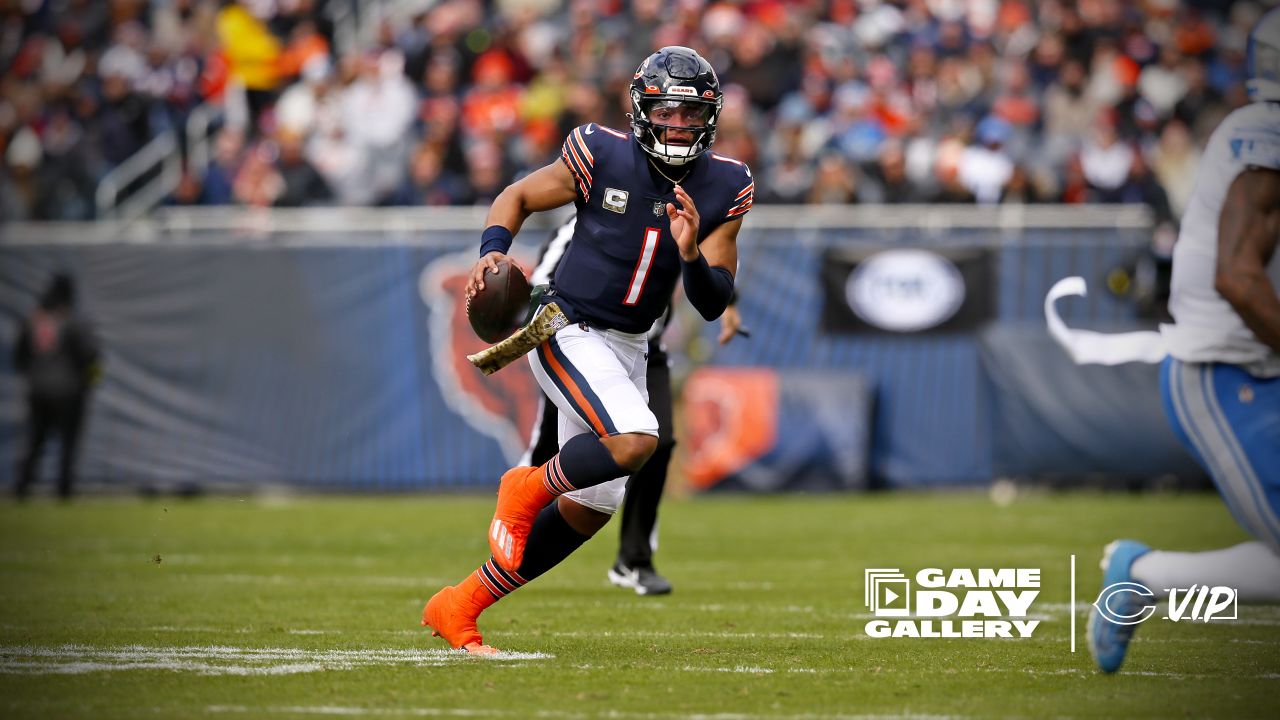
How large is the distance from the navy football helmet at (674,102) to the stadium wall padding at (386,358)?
28.4 ft

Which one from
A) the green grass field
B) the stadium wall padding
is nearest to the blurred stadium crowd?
the stadium wall padding

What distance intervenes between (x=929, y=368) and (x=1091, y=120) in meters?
3.36

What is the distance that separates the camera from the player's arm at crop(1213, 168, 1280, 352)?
15.9 feet

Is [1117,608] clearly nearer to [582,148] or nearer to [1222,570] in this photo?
[1222,570]

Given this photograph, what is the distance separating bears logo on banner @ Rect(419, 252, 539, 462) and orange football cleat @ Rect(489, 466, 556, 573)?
862 centimetres

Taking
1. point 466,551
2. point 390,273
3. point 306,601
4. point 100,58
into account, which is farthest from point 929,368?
point 100,58

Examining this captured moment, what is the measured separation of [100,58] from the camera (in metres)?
20.2

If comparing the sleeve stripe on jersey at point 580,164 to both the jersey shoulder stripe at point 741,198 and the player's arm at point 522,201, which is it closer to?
the player's arm at point 522,201

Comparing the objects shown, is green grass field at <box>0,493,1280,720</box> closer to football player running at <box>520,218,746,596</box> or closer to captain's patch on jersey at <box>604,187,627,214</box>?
football player running at <box>520,218,746,596</box>

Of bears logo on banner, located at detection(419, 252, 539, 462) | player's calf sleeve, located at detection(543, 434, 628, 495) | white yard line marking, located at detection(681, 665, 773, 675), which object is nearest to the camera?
white yard line marking, located at detection(681, 665, 773, 675)

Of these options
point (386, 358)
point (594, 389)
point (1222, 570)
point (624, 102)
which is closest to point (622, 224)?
point (594, 389)

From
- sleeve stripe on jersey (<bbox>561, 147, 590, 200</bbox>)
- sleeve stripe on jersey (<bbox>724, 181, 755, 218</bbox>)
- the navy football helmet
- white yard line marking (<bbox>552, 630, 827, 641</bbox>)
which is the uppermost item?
the navy football helmet

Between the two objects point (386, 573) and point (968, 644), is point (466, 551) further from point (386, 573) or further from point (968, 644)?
point (968, 644)

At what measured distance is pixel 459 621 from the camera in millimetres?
6023
